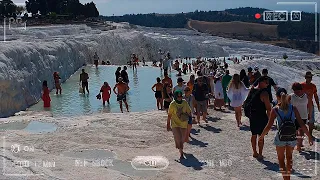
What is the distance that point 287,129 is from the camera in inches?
230

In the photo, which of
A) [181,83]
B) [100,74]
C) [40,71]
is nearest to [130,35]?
[100,74]

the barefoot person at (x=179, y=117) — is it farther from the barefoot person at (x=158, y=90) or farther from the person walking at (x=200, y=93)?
the barefoot person at (x=158, y=90)

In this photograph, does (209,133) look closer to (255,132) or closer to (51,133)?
(255,132)

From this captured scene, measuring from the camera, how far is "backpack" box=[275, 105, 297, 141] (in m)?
5.81

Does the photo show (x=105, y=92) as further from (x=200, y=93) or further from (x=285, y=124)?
(x=285, y=124)

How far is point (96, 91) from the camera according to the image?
1689cm

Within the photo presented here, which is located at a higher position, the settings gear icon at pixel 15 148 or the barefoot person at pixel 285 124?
the barefoot person at pixel 285 124

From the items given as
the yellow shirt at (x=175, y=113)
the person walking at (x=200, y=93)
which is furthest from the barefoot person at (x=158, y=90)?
the yellow shirt at (x=175, y=113)

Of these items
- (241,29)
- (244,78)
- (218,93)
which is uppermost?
(241,29)

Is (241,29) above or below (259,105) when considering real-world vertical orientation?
above

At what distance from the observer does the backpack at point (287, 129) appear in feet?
19.1

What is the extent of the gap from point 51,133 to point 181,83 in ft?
9.95

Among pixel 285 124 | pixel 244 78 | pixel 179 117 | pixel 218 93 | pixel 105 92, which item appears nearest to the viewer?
pixel 285 124

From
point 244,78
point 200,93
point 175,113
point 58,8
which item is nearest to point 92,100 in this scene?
point 244,78
